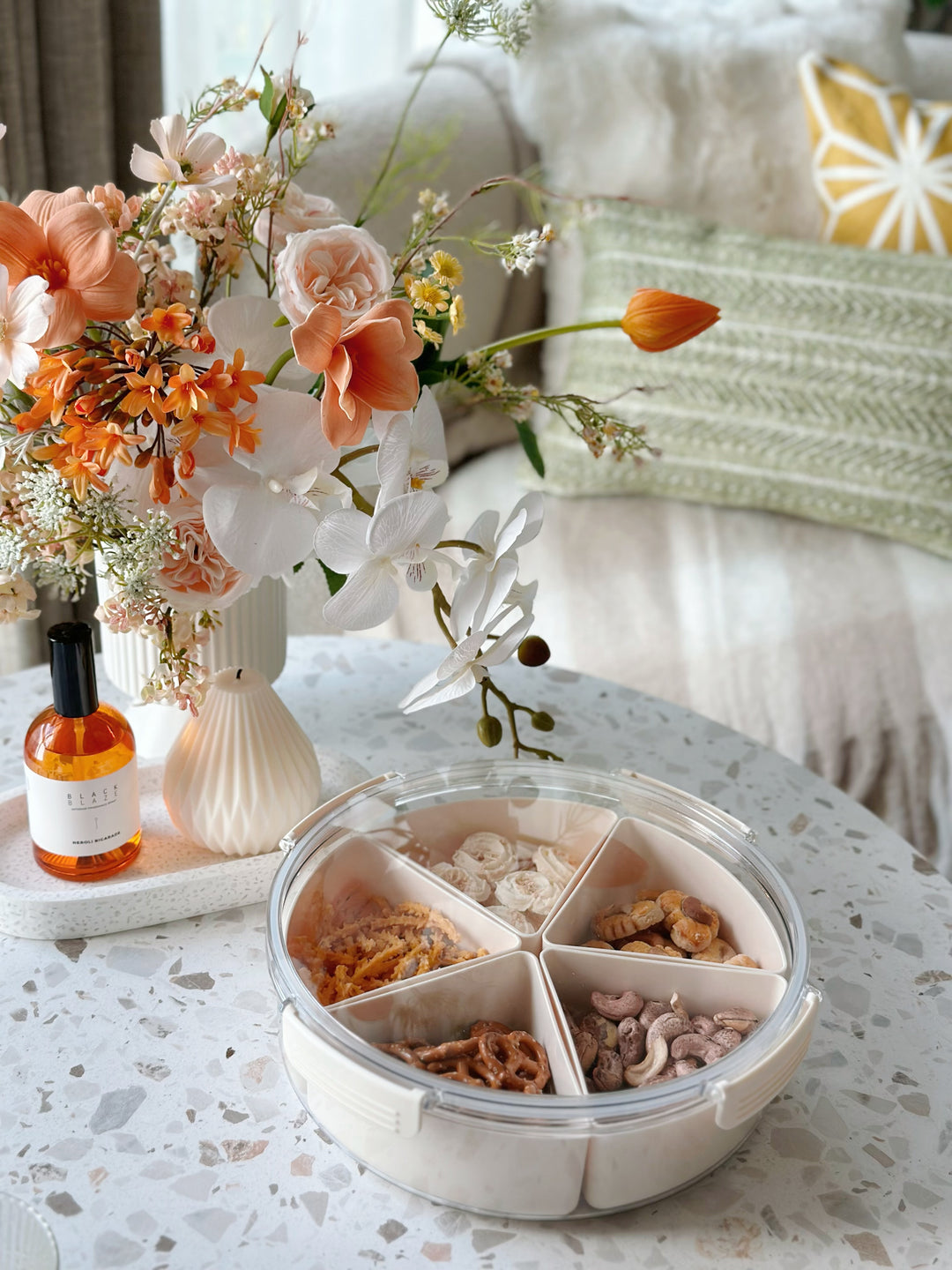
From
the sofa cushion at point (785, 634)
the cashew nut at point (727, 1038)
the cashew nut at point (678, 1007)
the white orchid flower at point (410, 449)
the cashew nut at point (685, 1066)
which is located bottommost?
the sofa cushion at point (785, 634)

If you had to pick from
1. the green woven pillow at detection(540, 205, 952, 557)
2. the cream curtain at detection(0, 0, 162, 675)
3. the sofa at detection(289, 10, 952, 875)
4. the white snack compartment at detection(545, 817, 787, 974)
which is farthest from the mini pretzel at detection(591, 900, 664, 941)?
the cream curtain at detection(0, 0, 162, 675)

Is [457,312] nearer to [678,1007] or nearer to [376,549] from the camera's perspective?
[376,549]

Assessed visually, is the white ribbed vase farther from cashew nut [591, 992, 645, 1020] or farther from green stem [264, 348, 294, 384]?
cashew nut [591, 992, 645, 1020]

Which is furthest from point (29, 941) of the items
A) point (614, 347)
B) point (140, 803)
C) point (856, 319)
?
point (856, 319)

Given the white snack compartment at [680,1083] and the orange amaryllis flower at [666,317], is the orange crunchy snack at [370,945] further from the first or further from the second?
the orange amaryllis flower at [666,317]

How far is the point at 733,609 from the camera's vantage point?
145cm

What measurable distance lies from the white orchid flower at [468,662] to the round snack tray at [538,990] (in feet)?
0.45

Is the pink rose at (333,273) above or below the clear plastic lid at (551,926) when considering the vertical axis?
above

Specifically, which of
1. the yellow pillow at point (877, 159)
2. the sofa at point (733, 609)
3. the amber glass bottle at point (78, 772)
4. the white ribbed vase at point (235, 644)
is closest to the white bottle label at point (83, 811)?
the amber glass bottle at point (78, 772)

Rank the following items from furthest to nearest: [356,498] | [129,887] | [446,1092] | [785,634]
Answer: [785,634]
[129,887]
[356,498]
[446,1092]

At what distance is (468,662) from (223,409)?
185 millimetres

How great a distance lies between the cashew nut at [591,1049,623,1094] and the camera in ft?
1.99

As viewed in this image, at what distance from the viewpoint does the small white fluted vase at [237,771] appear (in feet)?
2.56

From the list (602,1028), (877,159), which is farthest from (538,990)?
(877,159)
